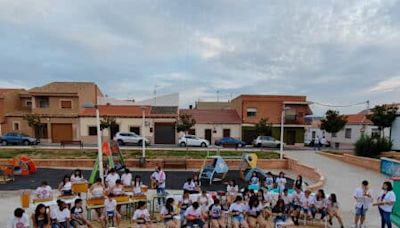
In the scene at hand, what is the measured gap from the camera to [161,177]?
10.8m

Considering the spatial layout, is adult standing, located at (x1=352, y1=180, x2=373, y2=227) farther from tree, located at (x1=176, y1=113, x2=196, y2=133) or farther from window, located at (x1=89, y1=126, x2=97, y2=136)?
window, located at (x1=89, y1=126, x2=97, y2=136)

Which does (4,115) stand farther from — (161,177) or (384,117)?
(384,117)

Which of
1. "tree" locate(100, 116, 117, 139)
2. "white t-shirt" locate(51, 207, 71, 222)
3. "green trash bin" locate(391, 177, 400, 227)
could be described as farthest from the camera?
"tree" locate(100, 116, 117, 139)

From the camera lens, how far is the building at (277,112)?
37.4 meters

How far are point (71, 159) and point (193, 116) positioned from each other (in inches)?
791

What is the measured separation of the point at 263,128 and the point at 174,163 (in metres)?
17.6

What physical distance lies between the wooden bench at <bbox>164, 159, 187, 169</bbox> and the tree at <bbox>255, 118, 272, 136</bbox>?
55.9 ft

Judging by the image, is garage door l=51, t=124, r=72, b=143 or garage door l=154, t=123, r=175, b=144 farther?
garage door l=154, t=123, r=175, b=144

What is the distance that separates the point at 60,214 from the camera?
24.1 feet

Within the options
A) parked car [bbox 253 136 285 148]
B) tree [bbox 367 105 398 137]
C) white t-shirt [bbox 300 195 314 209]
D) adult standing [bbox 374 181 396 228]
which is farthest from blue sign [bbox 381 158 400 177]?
parked car [bbox 253 136 285 148]

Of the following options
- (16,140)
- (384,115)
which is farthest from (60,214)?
(384,115)

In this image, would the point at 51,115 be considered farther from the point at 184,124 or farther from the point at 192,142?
the point at 192,142

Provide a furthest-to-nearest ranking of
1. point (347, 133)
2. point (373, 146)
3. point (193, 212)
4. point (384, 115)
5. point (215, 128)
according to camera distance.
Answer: point (347, 133) → point (215, 128) → point (384, 115) → point (373, 146) → point (193, 212)

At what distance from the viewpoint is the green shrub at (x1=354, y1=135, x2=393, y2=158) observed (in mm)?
21750
